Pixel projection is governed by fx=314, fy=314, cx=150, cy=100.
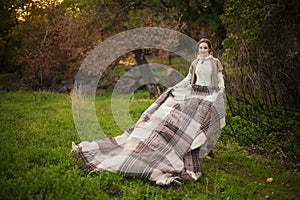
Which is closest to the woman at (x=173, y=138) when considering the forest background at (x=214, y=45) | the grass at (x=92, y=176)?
the grass at (x=92, y=176)

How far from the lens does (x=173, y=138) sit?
14.4ft

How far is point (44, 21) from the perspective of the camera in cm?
1404

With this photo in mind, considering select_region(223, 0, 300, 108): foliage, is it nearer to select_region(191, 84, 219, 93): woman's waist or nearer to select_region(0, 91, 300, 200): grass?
select_region(0, 91, 300, 200): grass

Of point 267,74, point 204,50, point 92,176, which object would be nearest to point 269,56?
point 267,74

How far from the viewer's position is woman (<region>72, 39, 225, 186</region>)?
4.02m

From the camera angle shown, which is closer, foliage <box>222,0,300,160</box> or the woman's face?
the woman's face

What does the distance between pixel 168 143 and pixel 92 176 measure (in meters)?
1.12

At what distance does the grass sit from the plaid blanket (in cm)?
16

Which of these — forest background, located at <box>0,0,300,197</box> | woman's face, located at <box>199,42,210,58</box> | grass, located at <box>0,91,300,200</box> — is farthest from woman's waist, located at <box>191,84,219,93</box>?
forest background, located at <box>0,0,300,197</box>

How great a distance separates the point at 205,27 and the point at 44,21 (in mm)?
7259

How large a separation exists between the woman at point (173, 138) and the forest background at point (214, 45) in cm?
165

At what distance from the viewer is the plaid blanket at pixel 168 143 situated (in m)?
4.00

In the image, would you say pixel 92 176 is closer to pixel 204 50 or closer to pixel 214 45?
pixel 204 50

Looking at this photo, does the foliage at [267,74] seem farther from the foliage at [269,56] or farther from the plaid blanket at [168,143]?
the plaid blanket at [168,143]
